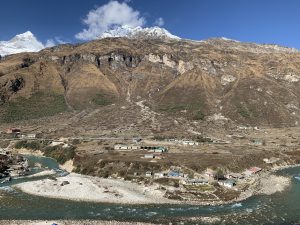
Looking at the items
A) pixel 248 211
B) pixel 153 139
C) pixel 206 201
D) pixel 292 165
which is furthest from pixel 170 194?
pixel 153 139

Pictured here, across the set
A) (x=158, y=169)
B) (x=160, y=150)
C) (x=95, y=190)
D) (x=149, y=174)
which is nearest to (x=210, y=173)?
(x=158, y=169)

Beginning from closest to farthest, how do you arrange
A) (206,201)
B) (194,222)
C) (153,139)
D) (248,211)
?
1. (194,222)
2. (248,211)
3. (206,201)
4. (153,139)

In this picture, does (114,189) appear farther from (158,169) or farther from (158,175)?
(158,169)

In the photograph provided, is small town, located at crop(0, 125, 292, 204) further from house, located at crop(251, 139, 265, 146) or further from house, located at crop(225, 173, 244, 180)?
house, located at crop(251, 139, 265, 146)

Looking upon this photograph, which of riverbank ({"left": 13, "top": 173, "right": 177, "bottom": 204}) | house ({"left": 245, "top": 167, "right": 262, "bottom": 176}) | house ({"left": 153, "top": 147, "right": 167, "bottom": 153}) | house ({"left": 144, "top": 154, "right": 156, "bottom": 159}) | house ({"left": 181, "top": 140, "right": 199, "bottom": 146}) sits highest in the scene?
house ({"left": 181, "top": 140, "right": 199, "bottom": 146})

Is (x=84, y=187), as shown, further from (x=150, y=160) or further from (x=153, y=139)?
(x=153, y=139)

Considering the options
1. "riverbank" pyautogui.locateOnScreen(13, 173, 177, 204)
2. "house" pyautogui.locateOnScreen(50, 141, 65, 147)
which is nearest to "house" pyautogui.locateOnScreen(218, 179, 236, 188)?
"riverbank" pyautogui.locateOnScreen(13, 173, 177, 204)

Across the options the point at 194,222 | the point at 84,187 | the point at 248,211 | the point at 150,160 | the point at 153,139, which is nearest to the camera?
the point at 194,222
